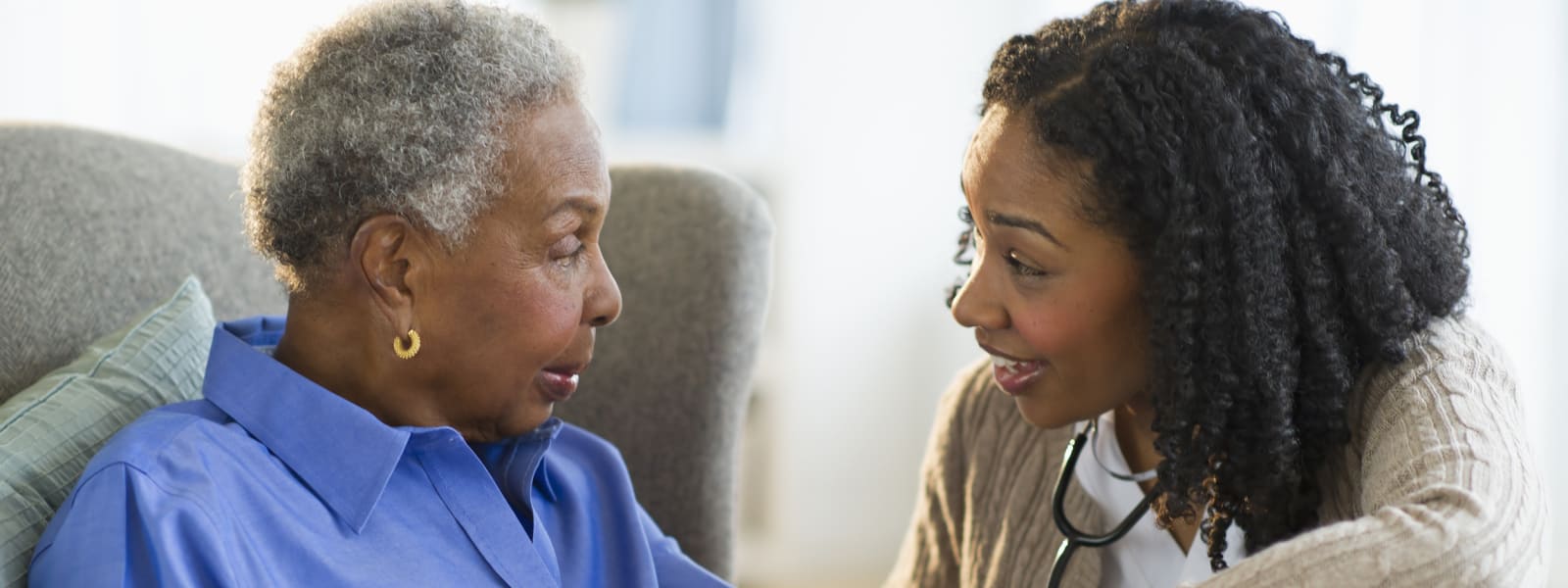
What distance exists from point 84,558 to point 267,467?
0.17m

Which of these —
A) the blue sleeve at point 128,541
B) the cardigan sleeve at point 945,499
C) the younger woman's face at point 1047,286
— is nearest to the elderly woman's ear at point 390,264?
the blue sleeve at point 128,541

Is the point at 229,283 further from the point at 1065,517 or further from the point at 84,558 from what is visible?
the point at 1065,517

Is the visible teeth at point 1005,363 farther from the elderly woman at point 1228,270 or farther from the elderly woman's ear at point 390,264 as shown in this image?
the elderly woman's ear at point 390,264

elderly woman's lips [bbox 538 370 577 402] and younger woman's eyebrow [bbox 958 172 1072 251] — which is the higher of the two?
younger woman's eyebrow [bbox 958 172 1072 251]

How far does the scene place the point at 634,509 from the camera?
4.95ft

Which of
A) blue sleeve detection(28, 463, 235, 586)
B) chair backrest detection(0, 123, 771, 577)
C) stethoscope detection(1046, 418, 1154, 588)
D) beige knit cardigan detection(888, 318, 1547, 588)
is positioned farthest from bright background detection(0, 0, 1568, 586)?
blue sleeve detection(28, 463, 235, 586)

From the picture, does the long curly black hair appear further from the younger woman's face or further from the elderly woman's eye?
the elderly woman's eye

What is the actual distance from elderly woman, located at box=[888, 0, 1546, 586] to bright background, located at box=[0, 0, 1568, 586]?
7.02ft

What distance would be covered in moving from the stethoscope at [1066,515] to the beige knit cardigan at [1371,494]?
21 millimetres

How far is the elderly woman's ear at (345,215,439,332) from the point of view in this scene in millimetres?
1249

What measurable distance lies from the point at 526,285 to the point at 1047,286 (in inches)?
19.3

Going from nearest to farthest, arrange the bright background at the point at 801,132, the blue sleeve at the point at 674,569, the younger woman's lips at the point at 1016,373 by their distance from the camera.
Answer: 1. the younger woman's lips at the point at 1016,373
2. the blue sleeve at the point at 674,569
3. the bright background at the point at 801,132

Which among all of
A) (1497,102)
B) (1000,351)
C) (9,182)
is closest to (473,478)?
(1000,351)

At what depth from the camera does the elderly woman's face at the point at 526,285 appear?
4.17 ft
